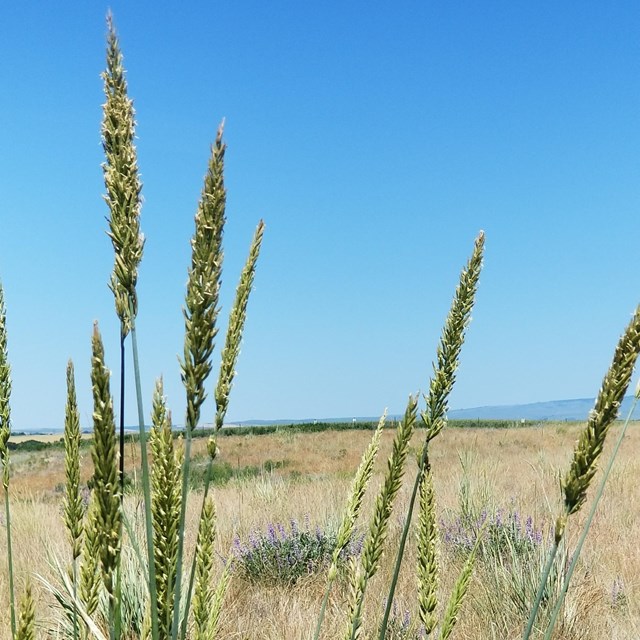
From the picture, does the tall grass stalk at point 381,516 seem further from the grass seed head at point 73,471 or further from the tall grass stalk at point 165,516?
the grass seed head at point 73,471

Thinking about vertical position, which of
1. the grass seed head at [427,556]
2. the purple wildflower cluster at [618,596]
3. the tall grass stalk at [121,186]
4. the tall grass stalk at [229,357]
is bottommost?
the purple wildflower cluster at [618,596]

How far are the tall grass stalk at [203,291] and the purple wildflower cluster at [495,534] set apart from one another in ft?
16.1

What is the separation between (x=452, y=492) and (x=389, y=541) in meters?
2.84

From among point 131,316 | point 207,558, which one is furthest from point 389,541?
point 131,316

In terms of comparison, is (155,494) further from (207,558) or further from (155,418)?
(207,558)

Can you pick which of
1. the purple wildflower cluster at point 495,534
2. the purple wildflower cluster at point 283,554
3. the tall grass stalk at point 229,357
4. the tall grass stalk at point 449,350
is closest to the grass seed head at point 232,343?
the tall grass stalk at point 229,357

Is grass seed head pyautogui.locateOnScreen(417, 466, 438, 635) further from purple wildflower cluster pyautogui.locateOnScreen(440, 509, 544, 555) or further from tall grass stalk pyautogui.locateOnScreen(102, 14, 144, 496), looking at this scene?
purple wildflower cluster pyautogui.locateOnScreen(440, 509, 544, 555)

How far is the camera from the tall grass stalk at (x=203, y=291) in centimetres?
94

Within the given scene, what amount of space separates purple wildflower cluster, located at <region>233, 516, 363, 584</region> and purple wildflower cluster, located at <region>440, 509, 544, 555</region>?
2.91 ft

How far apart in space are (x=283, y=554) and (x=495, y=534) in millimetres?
1913

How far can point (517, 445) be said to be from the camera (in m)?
24.8

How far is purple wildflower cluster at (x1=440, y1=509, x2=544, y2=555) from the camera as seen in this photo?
564 centimetres

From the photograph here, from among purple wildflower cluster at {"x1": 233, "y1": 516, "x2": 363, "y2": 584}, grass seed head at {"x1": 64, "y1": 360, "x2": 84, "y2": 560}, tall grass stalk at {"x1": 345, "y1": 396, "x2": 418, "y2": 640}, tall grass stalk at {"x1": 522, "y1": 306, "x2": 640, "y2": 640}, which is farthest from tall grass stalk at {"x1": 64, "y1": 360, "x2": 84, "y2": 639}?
purple wildflower cluster at {"x1": 233, "y1": 516, "x2": 363, "y2": 584}

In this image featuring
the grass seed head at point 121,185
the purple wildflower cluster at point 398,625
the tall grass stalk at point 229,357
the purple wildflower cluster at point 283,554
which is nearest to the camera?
the grass seed head at point 121,185
